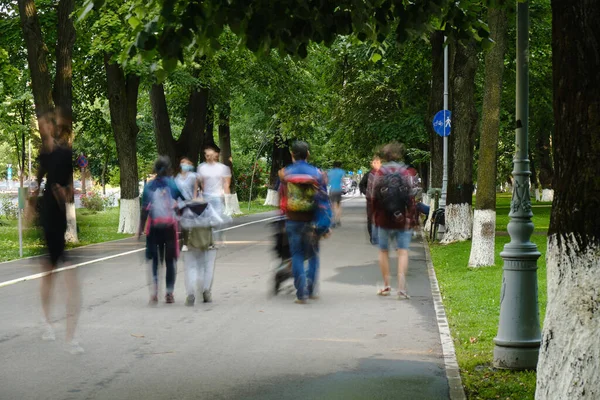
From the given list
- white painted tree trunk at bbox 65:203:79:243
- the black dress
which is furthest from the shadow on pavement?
white painted tree trunk at bbox 65:203:79:243

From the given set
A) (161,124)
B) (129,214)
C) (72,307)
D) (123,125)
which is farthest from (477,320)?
(161,124)

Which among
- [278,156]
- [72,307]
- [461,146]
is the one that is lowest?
[72,307]

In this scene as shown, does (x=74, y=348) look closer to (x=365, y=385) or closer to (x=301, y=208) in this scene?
(x=365, y=385)

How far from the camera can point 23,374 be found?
7.98 m

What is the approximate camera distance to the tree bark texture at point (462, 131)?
2272 centimetres

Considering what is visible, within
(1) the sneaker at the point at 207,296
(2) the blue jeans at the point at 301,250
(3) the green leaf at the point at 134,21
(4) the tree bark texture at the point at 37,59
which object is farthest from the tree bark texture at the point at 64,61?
(3) the green leaf at the point at 134,21

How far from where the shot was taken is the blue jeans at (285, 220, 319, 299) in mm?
12508

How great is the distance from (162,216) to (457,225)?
41.2ft

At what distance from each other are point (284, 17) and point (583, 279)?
9.27 ft

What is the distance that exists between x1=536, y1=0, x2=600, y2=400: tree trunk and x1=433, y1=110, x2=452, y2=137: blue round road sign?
20.7 m

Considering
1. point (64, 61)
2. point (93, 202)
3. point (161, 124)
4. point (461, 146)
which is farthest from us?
point (93, 202)

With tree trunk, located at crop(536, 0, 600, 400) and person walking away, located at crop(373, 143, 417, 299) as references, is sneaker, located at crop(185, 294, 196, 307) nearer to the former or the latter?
person walking away, located at crop(373, 143, 417, 299)

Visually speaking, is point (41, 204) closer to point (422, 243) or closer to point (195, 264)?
point (195, 264)

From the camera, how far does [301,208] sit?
12.6 meters
